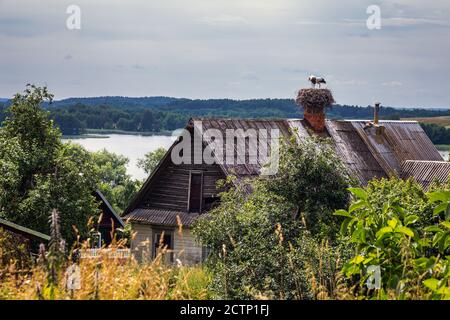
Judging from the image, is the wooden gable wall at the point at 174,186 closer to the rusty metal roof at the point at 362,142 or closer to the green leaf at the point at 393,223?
the rusty metal roof at the point at 362,142

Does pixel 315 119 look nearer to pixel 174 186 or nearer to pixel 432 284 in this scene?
pixel 174 186

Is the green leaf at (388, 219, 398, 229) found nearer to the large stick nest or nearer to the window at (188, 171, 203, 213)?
the window at (188, 171, 203, 213)

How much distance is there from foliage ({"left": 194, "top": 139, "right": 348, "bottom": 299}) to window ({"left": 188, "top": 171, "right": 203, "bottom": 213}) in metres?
9.52

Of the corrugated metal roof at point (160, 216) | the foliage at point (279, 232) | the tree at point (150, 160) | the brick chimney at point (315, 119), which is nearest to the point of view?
the foliage at point (279, 232)

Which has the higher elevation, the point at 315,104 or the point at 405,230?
the point at 315,104

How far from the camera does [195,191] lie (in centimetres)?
3138

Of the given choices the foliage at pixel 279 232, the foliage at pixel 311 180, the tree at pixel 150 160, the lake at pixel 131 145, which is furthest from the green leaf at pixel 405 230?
the tree at pixel 150 160

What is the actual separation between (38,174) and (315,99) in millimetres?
10857

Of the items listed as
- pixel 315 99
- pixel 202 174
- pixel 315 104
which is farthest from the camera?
pixel 315 104

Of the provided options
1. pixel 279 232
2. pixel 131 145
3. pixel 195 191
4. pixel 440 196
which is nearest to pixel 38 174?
pixel 195 191

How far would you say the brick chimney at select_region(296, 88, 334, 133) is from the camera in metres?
35.4

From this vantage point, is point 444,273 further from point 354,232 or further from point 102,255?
point 102,255

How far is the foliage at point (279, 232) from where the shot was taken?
570 inches

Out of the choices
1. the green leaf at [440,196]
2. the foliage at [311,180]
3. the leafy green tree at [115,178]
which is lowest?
the green leaf at [440,196]
